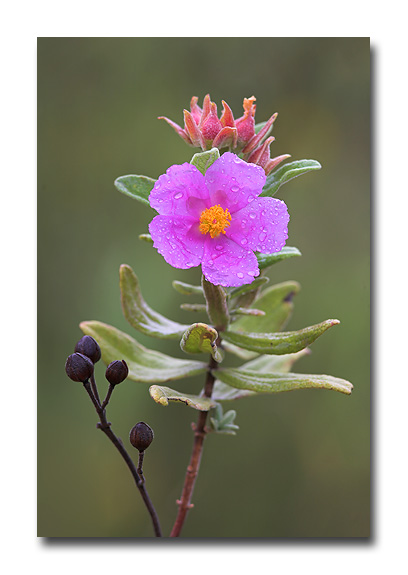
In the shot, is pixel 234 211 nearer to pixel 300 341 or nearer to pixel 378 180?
pixel 300 341

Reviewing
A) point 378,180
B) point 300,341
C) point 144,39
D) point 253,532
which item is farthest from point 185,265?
point 253,532

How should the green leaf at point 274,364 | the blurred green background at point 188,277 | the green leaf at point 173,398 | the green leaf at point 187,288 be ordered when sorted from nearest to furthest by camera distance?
the green leaf at point 173,398
the green leaf at point 187,288
the green leaf at point 274,364
the blurred green background at point 188,277

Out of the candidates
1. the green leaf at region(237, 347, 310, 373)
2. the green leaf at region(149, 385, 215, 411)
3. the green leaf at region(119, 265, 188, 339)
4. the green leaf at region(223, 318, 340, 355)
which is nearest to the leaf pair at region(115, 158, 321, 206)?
the green leaf at region(119, 265, 188, 339)

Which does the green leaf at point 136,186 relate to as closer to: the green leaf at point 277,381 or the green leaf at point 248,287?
the green leaf at point 248,287

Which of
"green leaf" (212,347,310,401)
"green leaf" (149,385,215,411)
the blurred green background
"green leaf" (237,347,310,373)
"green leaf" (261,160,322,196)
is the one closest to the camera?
"green leaf" (149,385,215,411)

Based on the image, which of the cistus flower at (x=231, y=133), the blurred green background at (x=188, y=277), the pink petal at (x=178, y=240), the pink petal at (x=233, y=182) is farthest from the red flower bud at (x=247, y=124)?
the blurred green background at (x=188, y=277)

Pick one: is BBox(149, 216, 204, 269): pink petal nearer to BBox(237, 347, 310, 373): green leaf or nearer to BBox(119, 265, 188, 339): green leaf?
BBox(119, 265, 188, 339): green leaf
